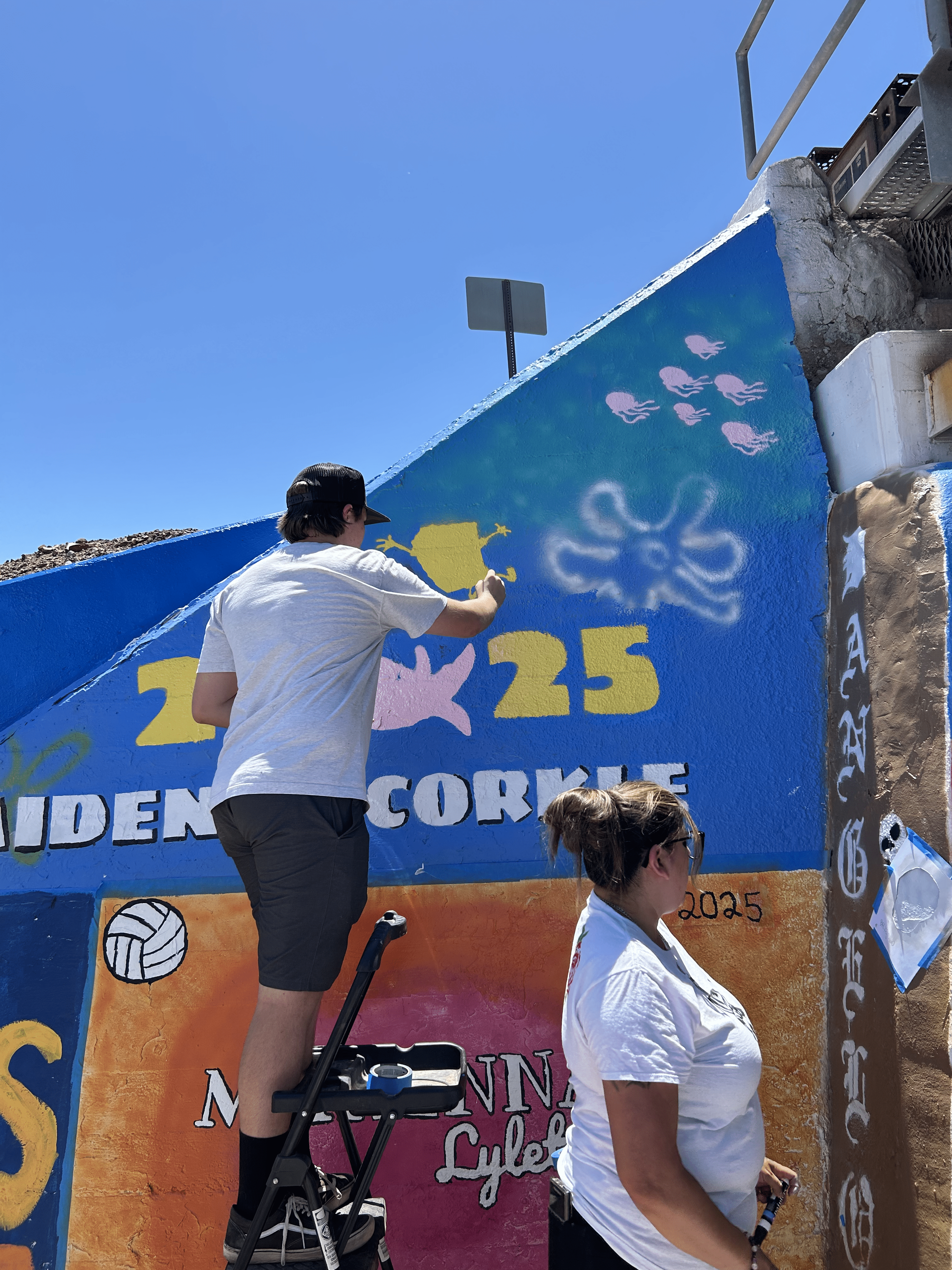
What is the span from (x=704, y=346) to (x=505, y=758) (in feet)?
5.35

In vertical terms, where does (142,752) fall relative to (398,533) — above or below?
below

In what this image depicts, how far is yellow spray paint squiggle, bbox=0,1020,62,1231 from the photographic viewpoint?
253cm

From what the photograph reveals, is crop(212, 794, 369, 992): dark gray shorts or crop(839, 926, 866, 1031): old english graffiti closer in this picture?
crop(212, 794, 369, 992): dark gray shorts

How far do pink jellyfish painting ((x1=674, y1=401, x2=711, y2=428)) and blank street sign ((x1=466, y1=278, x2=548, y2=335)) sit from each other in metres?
2.65

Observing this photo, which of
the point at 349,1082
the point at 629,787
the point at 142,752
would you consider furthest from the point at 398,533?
the point at 349,1082

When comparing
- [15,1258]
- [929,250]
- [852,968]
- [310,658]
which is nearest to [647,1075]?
[310,658]

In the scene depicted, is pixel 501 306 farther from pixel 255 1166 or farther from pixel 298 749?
pixel 255 1166

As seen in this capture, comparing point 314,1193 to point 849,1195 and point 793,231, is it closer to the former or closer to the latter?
point 849,1195

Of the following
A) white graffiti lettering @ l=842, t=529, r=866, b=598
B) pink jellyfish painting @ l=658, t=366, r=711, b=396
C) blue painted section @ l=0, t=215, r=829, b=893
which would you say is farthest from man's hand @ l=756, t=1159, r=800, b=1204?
pink jellyfish painting @ l=658, t=366, r=711, b=396

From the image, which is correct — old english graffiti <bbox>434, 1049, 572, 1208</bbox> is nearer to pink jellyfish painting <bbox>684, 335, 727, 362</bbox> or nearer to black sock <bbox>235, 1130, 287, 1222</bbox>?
black sock <bbox>235, 1130, 287, 1222</bbox>

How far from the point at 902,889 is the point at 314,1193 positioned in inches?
62.9

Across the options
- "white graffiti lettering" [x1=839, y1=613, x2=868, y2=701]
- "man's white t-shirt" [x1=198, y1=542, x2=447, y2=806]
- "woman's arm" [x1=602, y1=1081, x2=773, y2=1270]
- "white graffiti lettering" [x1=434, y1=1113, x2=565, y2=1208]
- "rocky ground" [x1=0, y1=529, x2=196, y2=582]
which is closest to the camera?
"woman's arm" [x1=602, y1=1081, x2=773, y2=1270]

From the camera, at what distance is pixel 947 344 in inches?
111

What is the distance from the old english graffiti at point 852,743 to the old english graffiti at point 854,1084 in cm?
69
